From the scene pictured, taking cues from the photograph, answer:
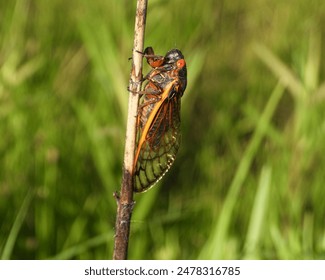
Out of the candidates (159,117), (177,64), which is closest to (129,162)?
(159,117)

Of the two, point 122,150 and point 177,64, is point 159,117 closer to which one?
point 177,64

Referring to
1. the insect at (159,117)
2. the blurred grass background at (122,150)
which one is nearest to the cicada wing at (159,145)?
the insect at (159,117)

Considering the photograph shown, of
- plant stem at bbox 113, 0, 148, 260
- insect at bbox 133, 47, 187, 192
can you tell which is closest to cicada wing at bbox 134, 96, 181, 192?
insect at bbox 133, 47, 187, 192

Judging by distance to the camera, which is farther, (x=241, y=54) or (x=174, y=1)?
(x=241, y=54)

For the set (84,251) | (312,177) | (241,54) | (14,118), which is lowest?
(84,251)

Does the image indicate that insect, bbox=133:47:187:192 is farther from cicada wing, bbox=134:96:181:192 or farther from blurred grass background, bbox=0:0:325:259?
blurred grass background, bbox=0:0:325:259
